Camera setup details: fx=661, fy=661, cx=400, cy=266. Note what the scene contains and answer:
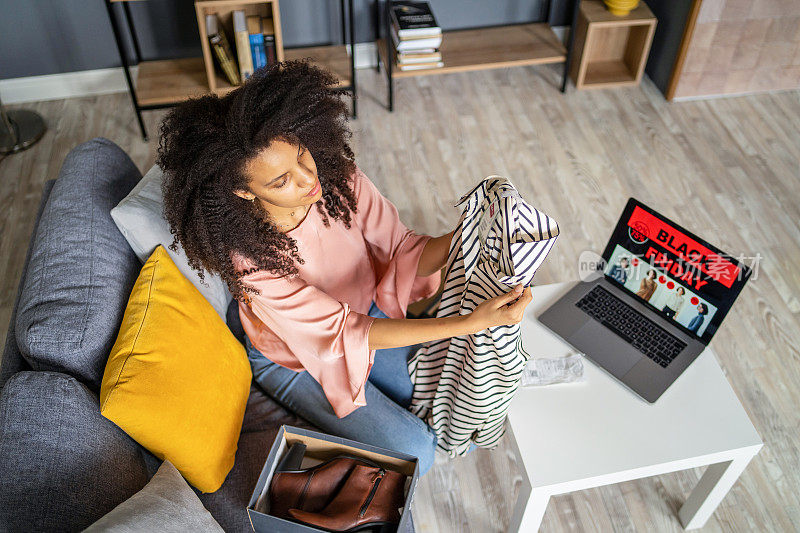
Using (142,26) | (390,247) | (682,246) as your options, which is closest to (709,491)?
(682,246)

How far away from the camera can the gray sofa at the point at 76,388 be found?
46.0 inches

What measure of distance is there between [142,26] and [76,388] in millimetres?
2222

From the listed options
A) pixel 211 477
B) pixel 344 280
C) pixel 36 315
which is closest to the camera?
pixel 36 315

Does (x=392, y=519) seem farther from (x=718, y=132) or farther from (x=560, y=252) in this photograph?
(x=718, y=132)

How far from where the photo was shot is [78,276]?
1.41m

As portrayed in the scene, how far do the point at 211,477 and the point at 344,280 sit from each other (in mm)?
545

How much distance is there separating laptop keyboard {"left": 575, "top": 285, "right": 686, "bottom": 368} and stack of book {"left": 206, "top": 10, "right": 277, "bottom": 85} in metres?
1.71

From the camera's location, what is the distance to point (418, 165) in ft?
9.25

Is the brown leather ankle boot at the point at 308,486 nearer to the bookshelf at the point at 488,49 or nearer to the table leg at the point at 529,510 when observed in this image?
A: the table leg at the point at 529,510

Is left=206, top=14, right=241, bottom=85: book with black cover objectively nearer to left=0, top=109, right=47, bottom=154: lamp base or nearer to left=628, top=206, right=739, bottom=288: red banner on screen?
left=0, top=109, right=47, bottom=154: lamp base

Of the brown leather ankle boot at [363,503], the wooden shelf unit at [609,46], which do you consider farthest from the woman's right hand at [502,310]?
the wooden shelf unit at [609,46]

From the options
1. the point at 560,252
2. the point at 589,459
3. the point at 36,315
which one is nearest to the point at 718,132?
the point at 560,252

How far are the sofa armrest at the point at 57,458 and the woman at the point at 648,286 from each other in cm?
123

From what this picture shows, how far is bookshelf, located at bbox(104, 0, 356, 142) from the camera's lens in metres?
2.65
